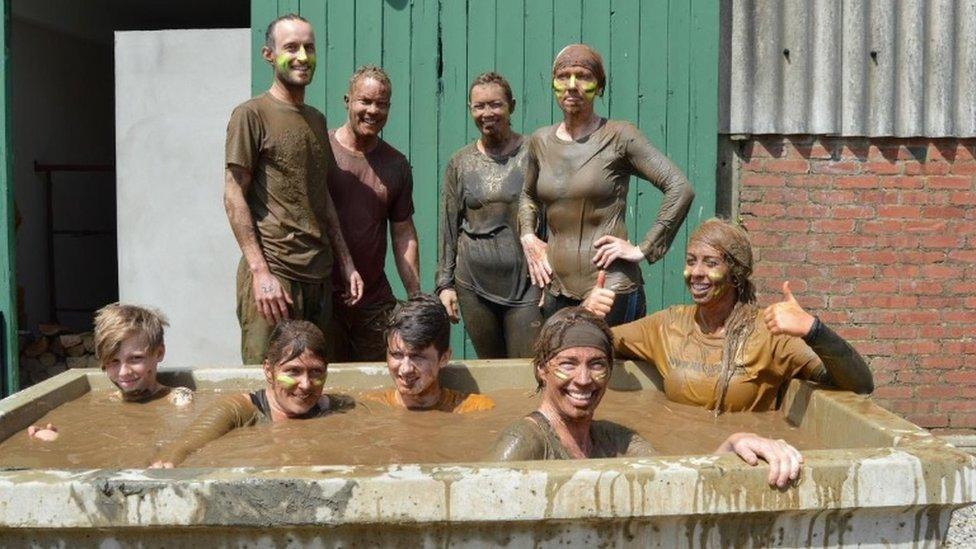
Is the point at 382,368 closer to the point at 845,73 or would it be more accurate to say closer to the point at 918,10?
the point at 845,73

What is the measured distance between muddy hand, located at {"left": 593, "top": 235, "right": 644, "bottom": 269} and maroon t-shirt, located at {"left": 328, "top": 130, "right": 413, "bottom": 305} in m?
1.05

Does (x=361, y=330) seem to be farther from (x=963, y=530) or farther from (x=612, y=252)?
(x=963, y=530)

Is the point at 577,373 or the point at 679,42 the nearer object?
the point at 577,373

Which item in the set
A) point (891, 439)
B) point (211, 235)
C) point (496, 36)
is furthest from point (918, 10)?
point (211, 235)

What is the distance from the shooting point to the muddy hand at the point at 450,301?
17.2 feet

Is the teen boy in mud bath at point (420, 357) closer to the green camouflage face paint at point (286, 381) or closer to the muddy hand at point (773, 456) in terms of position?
the green camouflage face paint at point (286, 381)

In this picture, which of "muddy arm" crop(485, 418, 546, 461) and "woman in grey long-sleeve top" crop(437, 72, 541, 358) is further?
"woman in grey long-sleeve top" crop(437, 72, 541, 358)

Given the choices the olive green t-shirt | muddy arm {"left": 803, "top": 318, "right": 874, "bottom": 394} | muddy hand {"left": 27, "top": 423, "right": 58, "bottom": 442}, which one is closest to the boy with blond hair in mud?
muddy hand {"left": 27, "top": 423, "right": 58, "bottom": 442}

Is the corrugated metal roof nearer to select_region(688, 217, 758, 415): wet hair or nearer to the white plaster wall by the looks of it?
select_region(688, 217, 758, 415): wet hair

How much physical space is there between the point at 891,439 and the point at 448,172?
7.75 ft

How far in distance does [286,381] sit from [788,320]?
176 centimetres

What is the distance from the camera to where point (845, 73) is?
6.55 meters

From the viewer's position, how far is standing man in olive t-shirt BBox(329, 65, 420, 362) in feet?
17.0

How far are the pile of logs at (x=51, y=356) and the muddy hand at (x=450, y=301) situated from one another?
11.9ft
